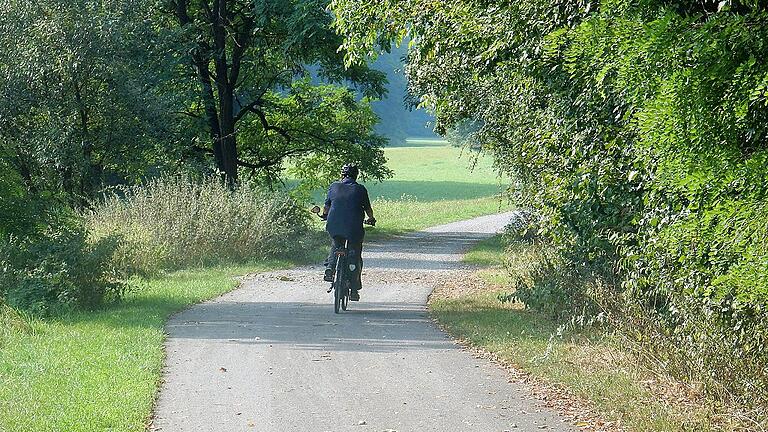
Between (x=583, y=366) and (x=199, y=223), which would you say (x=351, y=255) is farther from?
(x=199, y=223)

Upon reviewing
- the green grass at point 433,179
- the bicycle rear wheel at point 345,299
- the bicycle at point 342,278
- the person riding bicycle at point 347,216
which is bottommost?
the green grass at point 433,179

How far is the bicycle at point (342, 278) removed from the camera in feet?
51.6

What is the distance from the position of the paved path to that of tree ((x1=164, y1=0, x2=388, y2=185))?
14627 mm

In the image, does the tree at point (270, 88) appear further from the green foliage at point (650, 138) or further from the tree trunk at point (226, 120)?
the green foliage at point (650, 138)

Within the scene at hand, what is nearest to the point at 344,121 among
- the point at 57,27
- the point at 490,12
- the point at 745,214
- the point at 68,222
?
the point at 57,27

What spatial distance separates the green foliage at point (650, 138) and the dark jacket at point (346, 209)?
4.04 m

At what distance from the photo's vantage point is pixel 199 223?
24.7 m

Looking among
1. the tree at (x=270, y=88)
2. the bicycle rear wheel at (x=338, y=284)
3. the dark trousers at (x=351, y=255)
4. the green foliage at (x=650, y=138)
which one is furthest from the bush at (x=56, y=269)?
the tree at (x=270, y=88)

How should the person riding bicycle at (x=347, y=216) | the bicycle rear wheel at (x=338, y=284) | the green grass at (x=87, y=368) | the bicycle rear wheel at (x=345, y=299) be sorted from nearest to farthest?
the green grass at (x=87, y=368), the bicycle rear wheel at (x=338, y=284), the bicycle rear wheel at (x=345, y=299), the person riding bicycle at (x=347, y=216)

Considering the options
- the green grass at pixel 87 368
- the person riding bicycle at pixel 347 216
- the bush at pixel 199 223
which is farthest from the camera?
the bush at pixel 199 223

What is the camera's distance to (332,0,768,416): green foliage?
6801mm

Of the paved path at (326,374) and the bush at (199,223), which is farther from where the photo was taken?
the bush at (199,223)

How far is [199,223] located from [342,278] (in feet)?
31.2

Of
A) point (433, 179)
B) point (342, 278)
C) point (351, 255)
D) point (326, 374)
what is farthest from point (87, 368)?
point (433, 179)
